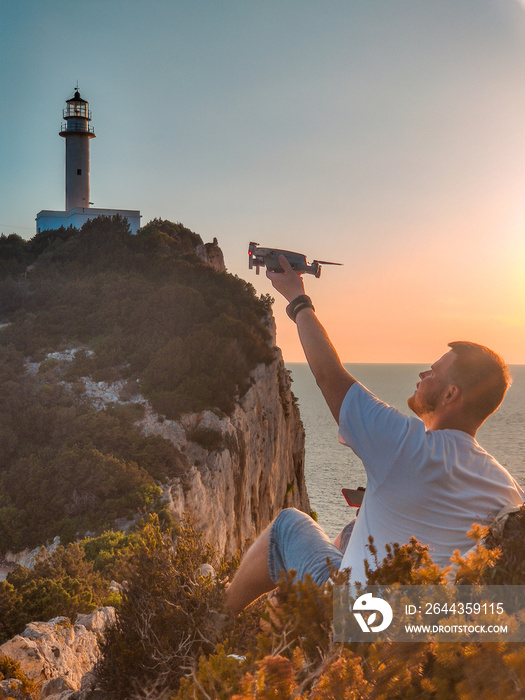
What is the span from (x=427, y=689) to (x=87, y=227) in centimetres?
3168

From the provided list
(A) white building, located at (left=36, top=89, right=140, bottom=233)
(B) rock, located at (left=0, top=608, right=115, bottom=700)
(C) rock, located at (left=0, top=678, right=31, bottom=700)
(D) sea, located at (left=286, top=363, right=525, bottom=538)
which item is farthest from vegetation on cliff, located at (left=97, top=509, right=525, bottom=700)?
Answer: (A) white building, located at (left=36, top=89, right=140, bottom=233)

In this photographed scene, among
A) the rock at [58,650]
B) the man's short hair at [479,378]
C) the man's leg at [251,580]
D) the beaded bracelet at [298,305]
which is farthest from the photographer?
the rock at [58,650]

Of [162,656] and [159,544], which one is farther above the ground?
[159,544]

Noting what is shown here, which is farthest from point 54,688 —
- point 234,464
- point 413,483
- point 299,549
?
point 234,464

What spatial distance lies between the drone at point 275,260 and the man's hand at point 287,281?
99mm

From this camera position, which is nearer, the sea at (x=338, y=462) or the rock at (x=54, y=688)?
the rock at (x=54, y=688)

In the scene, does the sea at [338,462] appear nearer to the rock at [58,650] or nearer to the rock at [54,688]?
the rock at [58,650]

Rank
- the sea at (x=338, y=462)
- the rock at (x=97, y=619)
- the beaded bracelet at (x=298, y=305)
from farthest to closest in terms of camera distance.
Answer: the sea at (x=338, y=462) < the rock at (x=97, y=619) < the beaded bracelet at (x=298, y=305)

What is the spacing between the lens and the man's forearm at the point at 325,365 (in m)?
2.43

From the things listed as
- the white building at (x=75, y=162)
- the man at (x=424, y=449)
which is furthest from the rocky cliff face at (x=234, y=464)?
the white building at (x=75, y=162)

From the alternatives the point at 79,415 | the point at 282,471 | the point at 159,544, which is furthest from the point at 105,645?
the point at 282,471

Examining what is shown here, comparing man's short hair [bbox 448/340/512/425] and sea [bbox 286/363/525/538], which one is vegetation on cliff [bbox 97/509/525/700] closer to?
man's short hair [bbox 448/340/512/425]

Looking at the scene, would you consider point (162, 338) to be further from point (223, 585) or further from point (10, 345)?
point (223, 585)

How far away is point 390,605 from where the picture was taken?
1.73 meters
